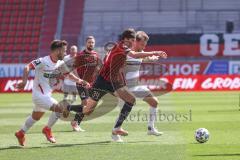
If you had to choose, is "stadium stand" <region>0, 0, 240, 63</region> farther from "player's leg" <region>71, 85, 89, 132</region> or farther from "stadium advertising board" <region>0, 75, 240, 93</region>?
"player's leg" <region>71, 85, 89, 132</region>

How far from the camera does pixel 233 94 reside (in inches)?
1230

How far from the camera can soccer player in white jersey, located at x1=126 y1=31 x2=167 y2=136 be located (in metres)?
14.4

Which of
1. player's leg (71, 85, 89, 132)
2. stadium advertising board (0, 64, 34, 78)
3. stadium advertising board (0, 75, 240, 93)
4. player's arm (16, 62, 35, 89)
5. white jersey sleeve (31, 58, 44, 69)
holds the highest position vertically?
white jersey sleeve (31, 58, 44, 69)

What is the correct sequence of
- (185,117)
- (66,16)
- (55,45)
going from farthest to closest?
(66,16), (185,117), (55,45)

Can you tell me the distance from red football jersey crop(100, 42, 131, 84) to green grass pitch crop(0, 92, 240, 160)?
133 centimetres

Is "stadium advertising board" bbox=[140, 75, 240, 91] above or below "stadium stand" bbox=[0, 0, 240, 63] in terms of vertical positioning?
below

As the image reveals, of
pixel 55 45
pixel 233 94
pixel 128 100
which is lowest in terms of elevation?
pixel 233 94

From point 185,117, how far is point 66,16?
26.5 m

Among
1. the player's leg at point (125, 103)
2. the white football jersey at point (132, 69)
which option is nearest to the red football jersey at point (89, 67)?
the white football jersey at point (132, 69)

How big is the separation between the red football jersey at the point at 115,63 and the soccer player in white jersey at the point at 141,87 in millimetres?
869

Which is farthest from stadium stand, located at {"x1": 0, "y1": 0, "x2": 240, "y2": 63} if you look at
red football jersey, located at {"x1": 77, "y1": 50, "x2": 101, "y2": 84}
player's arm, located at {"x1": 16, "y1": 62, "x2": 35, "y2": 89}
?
player's arm, located at {"x1": 16, "y1": 62, "x2": 35, "y2": 89}

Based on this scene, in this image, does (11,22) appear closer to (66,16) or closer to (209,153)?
(66,16)

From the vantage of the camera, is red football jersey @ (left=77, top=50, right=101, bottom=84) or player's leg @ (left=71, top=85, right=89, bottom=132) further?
red football jersey @ (left=77, top=50, right=101, bottom=84)

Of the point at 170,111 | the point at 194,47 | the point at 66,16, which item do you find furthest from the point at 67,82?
the point at 66,16
